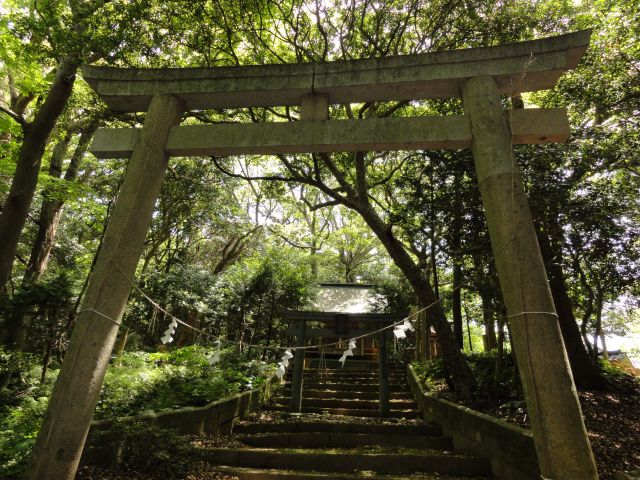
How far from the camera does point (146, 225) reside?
385 centimetres

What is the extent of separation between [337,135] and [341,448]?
16.2ft

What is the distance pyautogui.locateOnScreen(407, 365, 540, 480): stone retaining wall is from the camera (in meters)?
4.03

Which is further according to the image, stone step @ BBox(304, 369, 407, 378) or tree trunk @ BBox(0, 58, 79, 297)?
stone step @ BBox(304, 369, 407, 378)

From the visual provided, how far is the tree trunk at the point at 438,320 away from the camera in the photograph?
7270 mm

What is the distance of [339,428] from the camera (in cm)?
688

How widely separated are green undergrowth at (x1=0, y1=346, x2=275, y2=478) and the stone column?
0.71m

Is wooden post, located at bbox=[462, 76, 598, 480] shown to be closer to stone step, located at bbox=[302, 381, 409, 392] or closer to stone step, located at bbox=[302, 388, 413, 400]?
stone step, located at bbox=[302, 388, 413, 400]

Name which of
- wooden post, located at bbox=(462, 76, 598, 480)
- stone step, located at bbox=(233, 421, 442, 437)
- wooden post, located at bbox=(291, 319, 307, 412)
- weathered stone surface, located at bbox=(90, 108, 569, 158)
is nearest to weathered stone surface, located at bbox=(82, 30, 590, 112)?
wooden post, located at bbox=(462, 76, 598, 480)

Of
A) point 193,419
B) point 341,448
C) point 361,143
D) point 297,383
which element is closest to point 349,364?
point 297,383

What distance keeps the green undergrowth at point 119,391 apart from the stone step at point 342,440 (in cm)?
126

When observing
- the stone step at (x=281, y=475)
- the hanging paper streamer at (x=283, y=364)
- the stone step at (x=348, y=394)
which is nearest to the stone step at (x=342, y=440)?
the hanging paper streamer at (x=283, y=364)

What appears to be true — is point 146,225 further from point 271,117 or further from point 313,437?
point 271,117

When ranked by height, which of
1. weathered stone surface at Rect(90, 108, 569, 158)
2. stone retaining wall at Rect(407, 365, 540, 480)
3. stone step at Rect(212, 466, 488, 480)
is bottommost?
stone step at Rect(212, 466, 488, 480)

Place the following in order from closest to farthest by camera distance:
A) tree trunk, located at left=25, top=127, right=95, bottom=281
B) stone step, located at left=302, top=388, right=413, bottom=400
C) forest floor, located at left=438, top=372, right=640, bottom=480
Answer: forest floor, located at left=438, top=372, right=640, bottom=480 < stone step, located at left=302, top=388, right=413, bottom=400 < tree trunk, located at left=25, top=127, right=95, bottom=281
